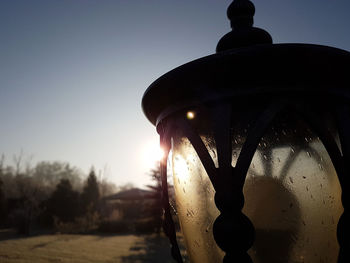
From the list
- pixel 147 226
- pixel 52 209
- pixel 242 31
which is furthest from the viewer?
pixel 52 209

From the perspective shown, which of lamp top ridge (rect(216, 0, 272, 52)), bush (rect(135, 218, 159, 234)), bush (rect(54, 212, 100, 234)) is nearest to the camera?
lamp top ridge (rect(216, 0, 272, 52))

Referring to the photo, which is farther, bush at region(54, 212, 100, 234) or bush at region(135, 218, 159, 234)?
bush at region(54, 212, 100, 234)

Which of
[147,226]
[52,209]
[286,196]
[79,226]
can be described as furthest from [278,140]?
[52,209]

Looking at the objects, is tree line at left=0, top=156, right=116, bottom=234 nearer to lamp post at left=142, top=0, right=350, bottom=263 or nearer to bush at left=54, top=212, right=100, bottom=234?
bush at left=54, top=212, right=100, bottom=234

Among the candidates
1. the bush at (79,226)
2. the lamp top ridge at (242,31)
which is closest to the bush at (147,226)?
the bush at (79,226)

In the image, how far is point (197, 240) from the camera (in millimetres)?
1045

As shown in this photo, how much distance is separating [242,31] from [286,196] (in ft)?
2.30

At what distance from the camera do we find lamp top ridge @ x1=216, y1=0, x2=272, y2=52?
43.5 inches

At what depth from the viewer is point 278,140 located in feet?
3.09

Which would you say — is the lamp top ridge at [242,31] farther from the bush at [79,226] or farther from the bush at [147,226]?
the bush at [79,226]

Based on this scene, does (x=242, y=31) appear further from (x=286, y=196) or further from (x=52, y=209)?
(x=52, y=209)

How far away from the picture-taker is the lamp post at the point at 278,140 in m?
0.81

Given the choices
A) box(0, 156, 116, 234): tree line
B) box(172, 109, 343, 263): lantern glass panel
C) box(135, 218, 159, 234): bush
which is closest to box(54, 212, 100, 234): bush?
box(0, 156, 116, 234): tree line

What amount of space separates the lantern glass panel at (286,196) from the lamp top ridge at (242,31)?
0.38 meters
